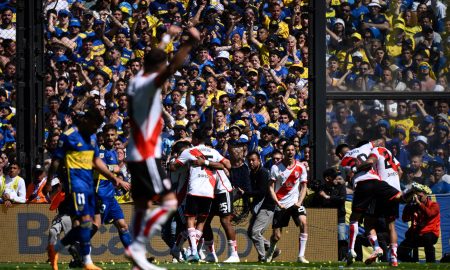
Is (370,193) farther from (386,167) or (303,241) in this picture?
(303,241)

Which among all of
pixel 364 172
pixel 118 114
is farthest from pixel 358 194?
pixel 118 114

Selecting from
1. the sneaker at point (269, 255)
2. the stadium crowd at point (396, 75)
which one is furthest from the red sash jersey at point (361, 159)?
the stadium crowd at point (396, 75)

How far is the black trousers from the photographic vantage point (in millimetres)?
22219

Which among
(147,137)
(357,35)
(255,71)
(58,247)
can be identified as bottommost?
(58,247)

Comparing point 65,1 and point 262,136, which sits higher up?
point 65,1

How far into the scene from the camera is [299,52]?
25.4m

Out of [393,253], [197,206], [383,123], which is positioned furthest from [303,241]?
[383,123]

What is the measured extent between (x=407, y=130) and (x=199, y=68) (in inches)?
190

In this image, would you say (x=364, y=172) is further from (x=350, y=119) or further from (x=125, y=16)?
(x=125, y=16)

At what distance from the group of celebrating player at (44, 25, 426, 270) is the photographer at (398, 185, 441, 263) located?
1.06 feet

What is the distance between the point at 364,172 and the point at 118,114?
288 inches

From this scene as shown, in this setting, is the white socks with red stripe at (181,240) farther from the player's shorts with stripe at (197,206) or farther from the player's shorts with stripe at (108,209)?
the player's shorts with stripe at (108,209)

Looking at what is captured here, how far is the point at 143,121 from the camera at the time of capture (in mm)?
10906

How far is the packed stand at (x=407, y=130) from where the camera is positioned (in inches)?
950
